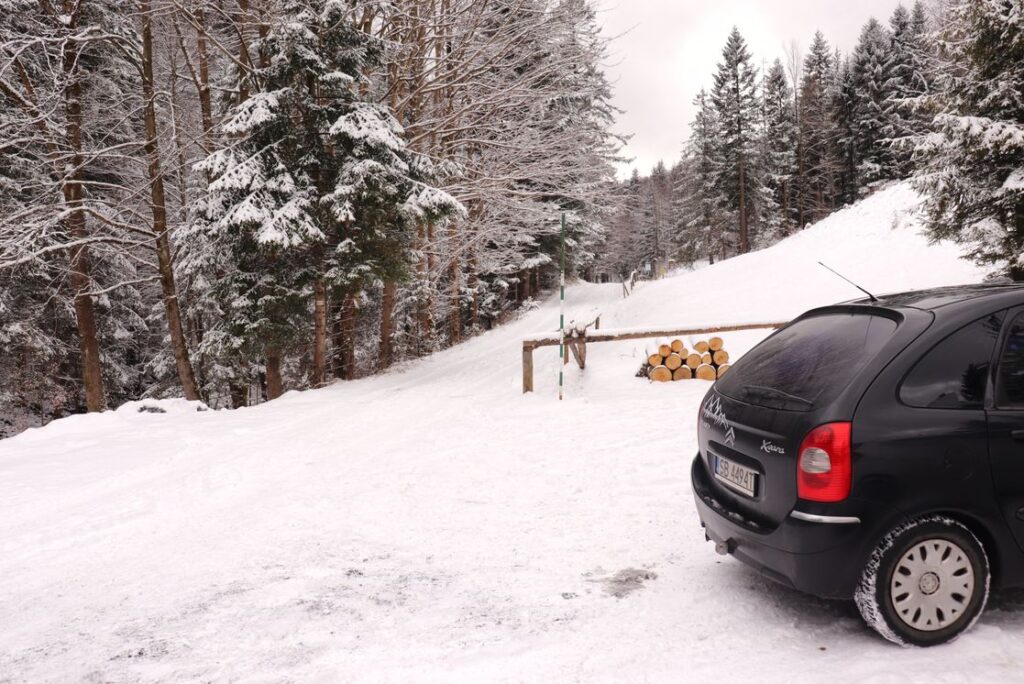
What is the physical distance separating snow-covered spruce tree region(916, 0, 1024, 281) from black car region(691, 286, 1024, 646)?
26.7ft

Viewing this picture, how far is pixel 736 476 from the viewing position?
3.21 meters

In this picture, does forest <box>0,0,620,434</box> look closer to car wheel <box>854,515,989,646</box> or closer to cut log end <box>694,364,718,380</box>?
cut log end <box>694,364,718,380</box>

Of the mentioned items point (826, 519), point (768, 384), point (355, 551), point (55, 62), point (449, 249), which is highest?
point (55, 62)

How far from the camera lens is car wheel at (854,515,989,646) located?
267 cm

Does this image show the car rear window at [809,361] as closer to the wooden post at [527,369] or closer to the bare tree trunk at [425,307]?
the wooden post at [527,369]

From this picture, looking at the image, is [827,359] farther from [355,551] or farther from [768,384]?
[355,551]

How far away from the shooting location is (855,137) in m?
39.5

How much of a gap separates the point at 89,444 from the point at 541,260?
2280 centimetres

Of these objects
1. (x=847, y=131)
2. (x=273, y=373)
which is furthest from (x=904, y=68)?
(x=273, y=373)

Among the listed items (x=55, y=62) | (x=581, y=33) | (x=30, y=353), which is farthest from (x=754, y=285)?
(x=30, y=353)

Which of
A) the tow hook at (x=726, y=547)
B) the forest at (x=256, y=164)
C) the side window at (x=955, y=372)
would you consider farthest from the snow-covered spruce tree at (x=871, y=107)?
the tow hook at (x=726, y=547)

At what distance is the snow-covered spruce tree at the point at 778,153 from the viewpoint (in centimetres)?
4300

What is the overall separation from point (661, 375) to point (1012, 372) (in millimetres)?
7107

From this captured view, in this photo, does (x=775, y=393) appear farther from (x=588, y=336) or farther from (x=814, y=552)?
(x=588, y=336)
